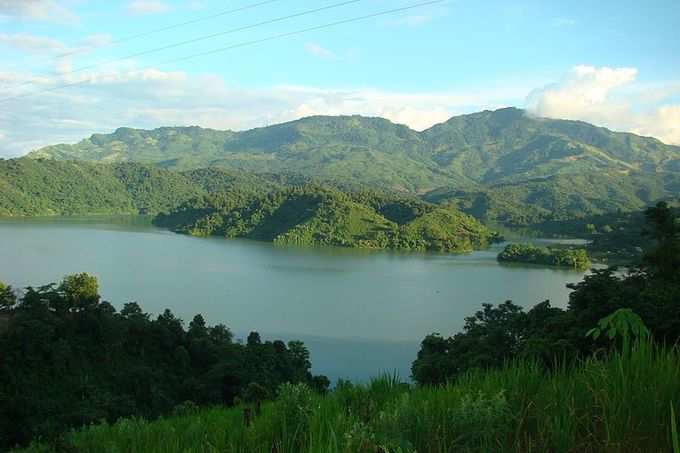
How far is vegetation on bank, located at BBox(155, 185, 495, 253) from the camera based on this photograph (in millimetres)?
67875

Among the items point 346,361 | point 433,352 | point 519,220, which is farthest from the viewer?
point 519,220

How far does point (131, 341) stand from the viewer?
18.2 meters

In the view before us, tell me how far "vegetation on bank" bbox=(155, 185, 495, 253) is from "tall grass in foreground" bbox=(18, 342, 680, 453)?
63772 mm

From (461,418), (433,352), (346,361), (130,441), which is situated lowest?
(346,361)

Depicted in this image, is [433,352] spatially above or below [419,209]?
below

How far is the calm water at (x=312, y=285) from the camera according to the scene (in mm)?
28328

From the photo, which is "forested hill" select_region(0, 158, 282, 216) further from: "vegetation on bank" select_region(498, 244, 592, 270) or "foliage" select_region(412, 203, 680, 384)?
"foliage" select_region(412, 203, 680, 384)

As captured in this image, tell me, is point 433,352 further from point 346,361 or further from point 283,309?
point 283,309

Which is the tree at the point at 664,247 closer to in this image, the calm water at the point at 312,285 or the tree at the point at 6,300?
the calm water at the point at 312,285

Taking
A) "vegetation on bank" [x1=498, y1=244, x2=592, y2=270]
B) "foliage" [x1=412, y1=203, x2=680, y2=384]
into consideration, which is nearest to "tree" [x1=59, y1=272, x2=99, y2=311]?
"foliage" [x1=412, y1=203, x2=680, y2=384]

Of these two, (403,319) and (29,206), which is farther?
(29,206)

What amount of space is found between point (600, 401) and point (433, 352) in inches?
630

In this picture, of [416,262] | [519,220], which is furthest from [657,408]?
[519,220]

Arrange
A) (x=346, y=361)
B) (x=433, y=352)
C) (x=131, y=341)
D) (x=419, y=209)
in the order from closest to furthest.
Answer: (x=433, y=352) → (x=131, y=341) → (x=346, y=361) → (x=419, y=209)
